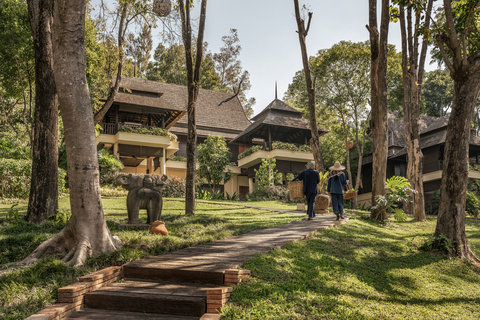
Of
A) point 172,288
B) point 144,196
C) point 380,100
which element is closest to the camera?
point 172,288

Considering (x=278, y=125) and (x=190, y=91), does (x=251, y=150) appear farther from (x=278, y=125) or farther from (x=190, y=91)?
(x=190, y=91)

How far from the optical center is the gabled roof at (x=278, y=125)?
92.6 feet

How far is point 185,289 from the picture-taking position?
4.68 metres

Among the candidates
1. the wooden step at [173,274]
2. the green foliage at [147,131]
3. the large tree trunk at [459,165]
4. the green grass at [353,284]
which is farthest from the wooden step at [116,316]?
the green foliage at [147,131]

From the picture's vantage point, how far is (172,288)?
473 cm

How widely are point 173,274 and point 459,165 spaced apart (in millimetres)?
6310

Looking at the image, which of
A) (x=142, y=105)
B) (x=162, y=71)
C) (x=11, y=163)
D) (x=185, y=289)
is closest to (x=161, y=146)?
A: (x=142, y=105)

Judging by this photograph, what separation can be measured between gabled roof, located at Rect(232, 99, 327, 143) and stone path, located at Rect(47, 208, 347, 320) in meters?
22.2

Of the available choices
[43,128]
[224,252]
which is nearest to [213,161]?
[43,128]

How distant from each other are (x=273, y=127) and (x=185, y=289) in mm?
24620

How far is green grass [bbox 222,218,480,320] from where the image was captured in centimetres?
444

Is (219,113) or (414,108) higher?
(219,113)

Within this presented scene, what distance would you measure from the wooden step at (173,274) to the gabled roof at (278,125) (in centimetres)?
2263

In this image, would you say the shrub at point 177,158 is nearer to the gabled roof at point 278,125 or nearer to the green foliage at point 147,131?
the green foliage at point 147,131
